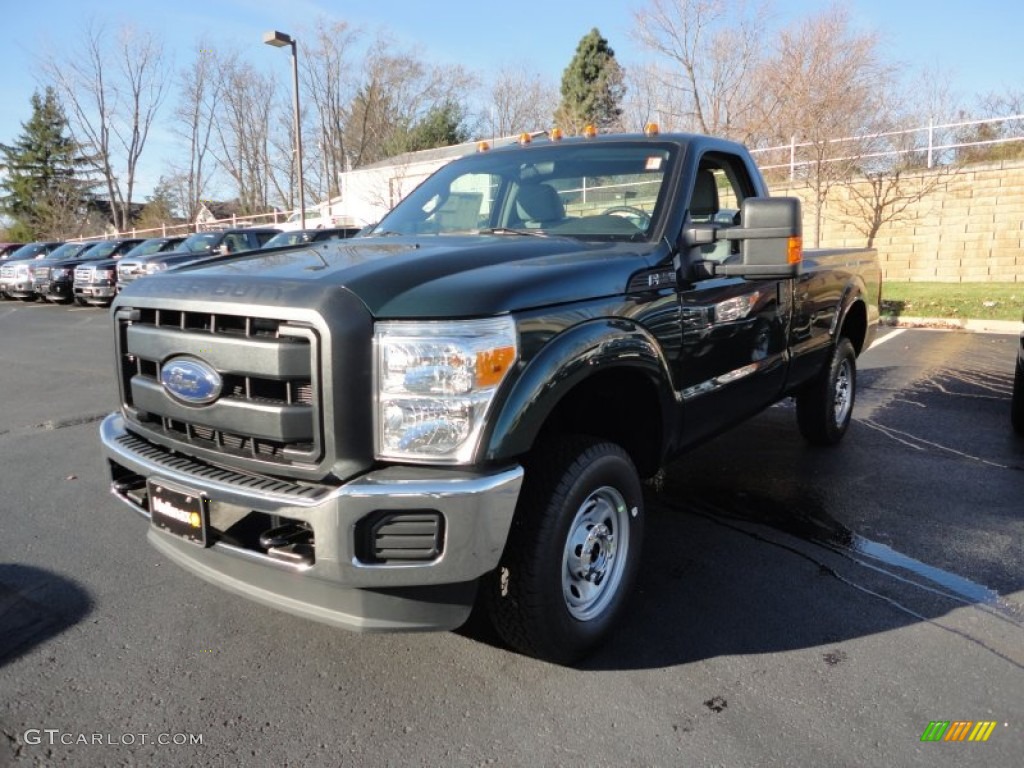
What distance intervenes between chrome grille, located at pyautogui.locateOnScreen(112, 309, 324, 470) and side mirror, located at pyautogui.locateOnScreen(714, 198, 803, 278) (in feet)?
5.87

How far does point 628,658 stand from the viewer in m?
2.75

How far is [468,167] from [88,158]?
207 ft

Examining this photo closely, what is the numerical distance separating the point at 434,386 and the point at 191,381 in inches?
35.0

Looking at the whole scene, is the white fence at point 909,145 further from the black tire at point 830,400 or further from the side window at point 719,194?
the side window at point 719,194

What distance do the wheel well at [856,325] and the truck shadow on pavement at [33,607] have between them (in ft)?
16.6

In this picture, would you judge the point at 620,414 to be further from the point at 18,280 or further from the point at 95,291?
the point at 18,280

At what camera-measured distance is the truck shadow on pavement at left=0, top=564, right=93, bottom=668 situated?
287cm

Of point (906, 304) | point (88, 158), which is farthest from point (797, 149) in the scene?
point (88, 158)

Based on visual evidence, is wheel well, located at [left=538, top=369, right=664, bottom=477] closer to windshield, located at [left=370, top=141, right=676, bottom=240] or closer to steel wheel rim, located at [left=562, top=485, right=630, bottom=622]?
steel wheel rim, located at [left=562, top=485, right=630, bottom=622]

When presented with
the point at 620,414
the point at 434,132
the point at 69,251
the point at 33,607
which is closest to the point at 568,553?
the point at 620,414

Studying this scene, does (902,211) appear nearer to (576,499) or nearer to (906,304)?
(906,304)

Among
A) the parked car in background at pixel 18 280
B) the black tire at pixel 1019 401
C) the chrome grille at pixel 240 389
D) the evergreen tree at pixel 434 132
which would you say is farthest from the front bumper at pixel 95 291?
the evergreen tree at pixel 434 132

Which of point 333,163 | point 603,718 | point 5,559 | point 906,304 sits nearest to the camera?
point 603,718

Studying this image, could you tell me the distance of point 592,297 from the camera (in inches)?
104
